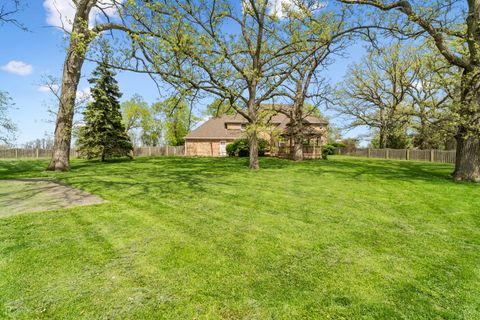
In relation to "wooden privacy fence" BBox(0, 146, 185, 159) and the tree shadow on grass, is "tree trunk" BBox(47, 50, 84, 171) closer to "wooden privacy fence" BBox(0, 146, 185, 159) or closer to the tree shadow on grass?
the tree shadow on grass

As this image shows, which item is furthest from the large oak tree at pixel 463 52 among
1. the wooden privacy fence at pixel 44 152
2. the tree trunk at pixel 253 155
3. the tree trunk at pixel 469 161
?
the wooden privacy fence at pixel 44 152

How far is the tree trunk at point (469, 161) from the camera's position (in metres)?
9.64

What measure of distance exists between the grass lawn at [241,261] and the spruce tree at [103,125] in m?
16.4

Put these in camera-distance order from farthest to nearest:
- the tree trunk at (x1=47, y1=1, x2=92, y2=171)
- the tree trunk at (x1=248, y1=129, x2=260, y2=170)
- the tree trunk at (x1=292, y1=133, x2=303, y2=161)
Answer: the tree trunk at (x1=292, y1=133, x2=303, y2=161) < the tree trunk at (x1=248, y1=129, x2=260, y2=170) < the tree trunk at (x1=47, y1=1, x2=92, y2=171)

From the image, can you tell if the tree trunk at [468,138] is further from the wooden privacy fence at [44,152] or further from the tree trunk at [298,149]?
the wooden privacy fence at [44,152]

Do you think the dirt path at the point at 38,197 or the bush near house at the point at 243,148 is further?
the bush near house at the point at 243,148

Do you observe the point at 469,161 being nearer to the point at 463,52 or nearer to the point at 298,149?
the point at 463,52

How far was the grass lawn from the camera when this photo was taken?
8.18 ft

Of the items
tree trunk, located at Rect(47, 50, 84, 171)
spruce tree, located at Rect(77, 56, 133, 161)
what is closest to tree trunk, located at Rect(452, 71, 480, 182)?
tree trunk, located at Rect(47, 50, 84, 171)

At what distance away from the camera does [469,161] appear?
978 cm

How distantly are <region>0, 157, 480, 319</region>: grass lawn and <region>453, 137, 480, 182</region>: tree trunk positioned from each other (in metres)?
4.43

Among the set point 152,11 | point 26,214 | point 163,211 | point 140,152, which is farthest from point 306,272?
point 140,152

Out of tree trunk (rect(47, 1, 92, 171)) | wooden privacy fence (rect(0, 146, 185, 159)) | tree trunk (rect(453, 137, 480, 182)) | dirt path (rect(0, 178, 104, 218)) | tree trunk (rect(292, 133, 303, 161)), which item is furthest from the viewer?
wooden privacy fence (rect(0, 146, 185, 159))

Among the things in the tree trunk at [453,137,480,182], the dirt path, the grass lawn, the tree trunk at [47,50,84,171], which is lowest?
the grass lawn
